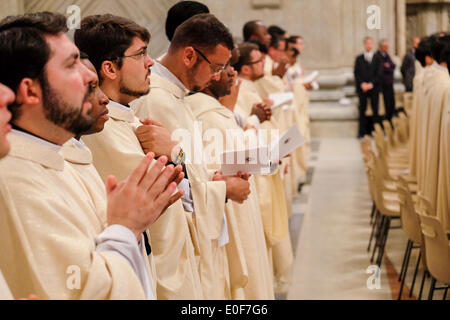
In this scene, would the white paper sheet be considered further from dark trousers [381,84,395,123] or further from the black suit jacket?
dark trousers [381,84,395,123]

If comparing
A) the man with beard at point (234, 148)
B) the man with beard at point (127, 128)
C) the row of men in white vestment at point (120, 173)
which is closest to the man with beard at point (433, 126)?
the row of men in white vestment at point (120, 173)

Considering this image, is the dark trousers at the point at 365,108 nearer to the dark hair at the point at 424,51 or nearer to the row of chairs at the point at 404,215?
the row of chairs at the point at 404,215

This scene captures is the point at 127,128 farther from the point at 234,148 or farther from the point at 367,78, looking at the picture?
the point at 367,78

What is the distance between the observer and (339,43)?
17.0 metres

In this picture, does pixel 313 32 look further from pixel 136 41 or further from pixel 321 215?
pixel 136 41

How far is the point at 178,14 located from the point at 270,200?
5.59 ft

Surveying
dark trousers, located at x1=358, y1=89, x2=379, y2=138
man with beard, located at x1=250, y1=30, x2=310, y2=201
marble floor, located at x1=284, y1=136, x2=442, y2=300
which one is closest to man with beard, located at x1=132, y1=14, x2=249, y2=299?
marble floor, located at x1=284, y1=136, x2=442, y2=300

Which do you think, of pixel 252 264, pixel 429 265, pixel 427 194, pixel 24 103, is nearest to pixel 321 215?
pixel 427 194

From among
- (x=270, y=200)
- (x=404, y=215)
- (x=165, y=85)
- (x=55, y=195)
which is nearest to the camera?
(x=55, y=195)

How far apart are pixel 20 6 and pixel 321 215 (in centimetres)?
669

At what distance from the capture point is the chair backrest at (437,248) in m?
4.83

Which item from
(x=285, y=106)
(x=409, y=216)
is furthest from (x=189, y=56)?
(x=285, y=106)

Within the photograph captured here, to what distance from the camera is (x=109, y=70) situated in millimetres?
2959

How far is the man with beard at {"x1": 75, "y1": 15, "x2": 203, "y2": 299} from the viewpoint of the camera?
9.54 feet
